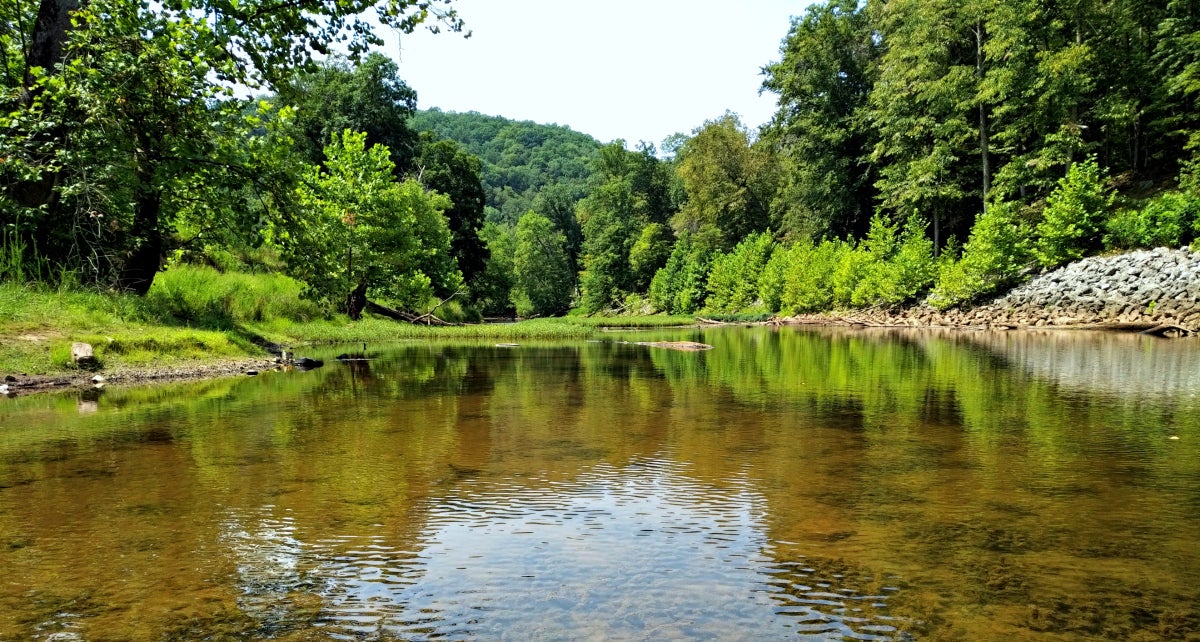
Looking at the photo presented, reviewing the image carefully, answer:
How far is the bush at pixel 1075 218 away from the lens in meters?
33.5

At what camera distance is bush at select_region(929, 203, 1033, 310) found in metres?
36.2

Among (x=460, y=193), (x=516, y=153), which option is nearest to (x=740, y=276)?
(x=460, y=193)

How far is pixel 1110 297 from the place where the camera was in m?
30.0

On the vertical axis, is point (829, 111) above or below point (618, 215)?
above

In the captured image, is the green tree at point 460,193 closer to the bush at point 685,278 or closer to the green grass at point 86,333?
the bush at point 685,278

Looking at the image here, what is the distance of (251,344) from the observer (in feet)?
50.4

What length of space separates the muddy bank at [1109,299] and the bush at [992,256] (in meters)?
1.03

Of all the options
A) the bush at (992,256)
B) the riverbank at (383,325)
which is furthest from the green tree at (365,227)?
the bush at (992,256)

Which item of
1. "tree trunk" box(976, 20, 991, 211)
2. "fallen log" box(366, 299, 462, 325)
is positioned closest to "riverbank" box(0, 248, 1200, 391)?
"fallen log" box(366, 299, 462, 325)

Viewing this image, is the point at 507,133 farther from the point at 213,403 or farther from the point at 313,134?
the point at 213,403

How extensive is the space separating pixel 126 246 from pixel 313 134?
45.8m

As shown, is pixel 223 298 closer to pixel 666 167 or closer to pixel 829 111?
pixel 829 111

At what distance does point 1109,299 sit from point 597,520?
3378 centimetres

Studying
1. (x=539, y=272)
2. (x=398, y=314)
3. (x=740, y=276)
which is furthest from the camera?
(x=539, y=272)
